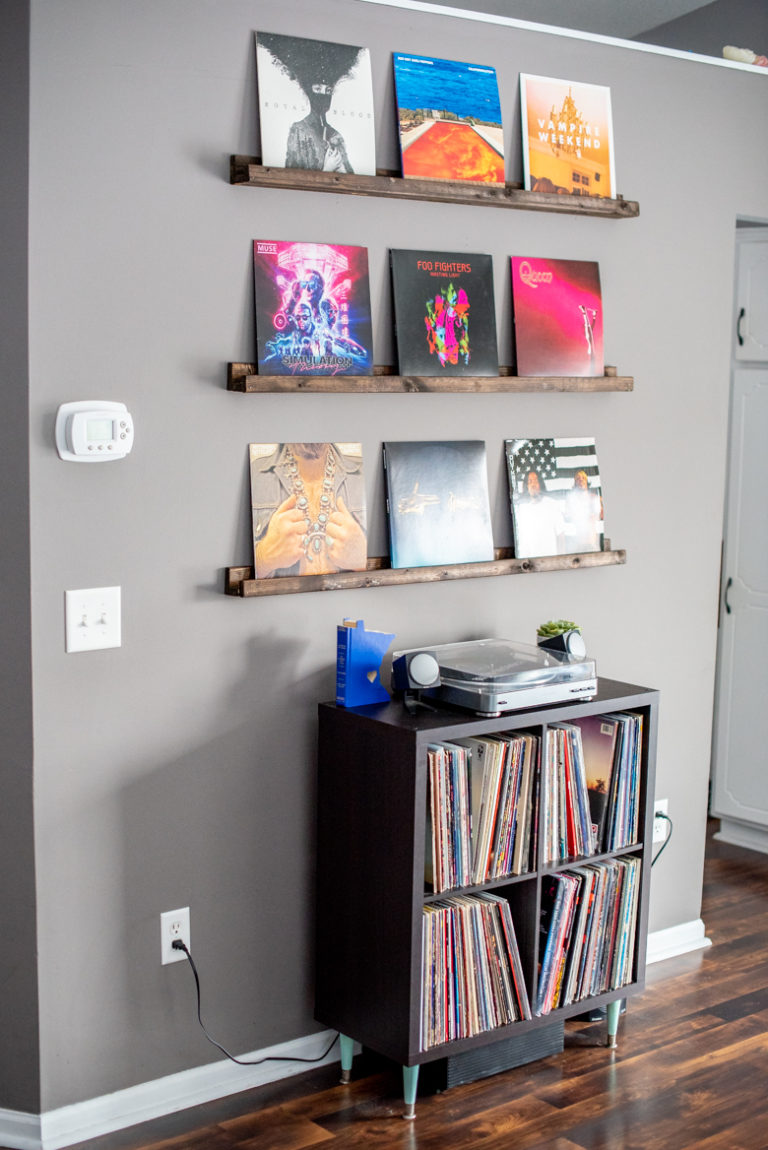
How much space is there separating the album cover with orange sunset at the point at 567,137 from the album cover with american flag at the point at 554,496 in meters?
0.61

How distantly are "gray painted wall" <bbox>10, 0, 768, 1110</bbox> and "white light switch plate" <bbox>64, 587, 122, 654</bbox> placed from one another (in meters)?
0.03

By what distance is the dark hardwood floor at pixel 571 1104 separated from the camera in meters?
2.41

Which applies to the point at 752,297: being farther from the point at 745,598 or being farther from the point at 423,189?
the point at 423,189

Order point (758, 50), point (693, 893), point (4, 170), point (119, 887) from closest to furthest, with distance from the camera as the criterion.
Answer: point (4, 170) < point (119, 887) < point (693, 893) < point (758, 50)

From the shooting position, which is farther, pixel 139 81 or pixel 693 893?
pixel 693 893

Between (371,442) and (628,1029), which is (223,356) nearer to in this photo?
(371,442)

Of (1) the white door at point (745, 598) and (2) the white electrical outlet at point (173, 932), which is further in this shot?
(1) the white door at point (745, 598)

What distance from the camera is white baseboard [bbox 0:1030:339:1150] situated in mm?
2361

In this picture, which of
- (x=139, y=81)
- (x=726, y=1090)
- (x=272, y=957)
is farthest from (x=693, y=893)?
(x=139, y=81)

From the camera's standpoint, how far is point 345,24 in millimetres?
2535

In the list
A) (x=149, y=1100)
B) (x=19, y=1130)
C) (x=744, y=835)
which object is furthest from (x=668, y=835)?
(x=19, y=1130)

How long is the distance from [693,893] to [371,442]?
1673 millimetres

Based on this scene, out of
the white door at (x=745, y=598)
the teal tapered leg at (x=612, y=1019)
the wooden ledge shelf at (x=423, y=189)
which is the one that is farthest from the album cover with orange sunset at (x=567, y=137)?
the teal tapered leg at (x=612, y=1019)

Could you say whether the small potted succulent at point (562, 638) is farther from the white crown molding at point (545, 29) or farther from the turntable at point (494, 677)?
the white crown molding at point (545, 29)
